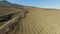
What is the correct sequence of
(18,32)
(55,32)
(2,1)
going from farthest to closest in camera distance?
1. (2,1)
2. (55,32)
3. (18,32)

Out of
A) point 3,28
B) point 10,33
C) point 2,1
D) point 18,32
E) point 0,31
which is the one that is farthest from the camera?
point 2,1

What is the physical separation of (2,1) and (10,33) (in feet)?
33.4

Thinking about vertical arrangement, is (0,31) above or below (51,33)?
above

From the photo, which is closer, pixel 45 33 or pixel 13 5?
pixel 45 33

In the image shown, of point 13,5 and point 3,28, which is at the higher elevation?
point 3,28

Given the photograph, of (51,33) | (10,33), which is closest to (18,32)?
(10,33)

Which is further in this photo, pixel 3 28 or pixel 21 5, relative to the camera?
pixel 21 5

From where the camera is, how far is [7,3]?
48.8 feet

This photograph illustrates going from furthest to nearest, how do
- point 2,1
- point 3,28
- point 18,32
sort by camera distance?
1. point 2,1
2. point 18,32
3. point 3,28

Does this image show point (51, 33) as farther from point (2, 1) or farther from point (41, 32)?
point (2, 1)

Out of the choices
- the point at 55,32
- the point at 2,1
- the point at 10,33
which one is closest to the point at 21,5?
the point at 2,1

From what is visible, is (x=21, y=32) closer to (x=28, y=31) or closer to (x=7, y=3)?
(x=28, y=31)

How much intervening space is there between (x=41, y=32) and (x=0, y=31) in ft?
6.07

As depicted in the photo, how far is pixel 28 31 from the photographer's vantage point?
508cm
